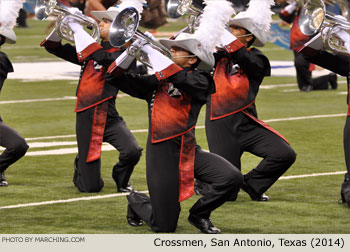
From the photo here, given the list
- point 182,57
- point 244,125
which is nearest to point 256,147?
point 244,125

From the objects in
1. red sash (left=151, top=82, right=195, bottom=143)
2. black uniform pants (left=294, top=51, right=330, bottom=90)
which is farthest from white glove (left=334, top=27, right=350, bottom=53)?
black uniform pants (left=294, top=51, right=330, bottom=90)

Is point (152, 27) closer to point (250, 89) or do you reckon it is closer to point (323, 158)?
point (323, 158)

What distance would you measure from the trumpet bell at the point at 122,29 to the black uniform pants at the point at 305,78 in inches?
422

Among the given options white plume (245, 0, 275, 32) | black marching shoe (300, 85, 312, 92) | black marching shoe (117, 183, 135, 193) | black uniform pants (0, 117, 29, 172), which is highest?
white plume (245, 0, 275, 32)

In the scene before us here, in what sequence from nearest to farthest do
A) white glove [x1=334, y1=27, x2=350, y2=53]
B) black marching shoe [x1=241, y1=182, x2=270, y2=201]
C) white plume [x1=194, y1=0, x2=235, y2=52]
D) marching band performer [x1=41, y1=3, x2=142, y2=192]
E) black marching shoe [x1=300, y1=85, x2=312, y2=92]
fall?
white plume [x1=194, y1=0, x2=235, y2=52]
white glove [x1=334, y1=27, x2=350, y2=53]
black marching shoe [x1=241, y1=182, x2=270, y2=201]
marching band performer [x1=41, y1=3, x2=142, y2=192]
black marching shoe [x1=300, y1=85, x2=312, y2=92]

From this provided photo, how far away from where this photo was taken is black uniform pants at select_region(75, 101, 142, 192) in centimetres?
919

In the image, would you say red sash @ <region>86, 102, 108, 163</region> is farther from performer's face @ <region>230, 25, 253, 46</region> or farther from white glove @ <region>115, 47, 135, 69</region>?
white glove @ <region>115, 47, 135, 69</region>

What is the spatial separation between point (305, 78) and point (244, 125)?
→ 31.3 feet

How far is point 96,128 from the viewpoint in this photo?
30.3 feet

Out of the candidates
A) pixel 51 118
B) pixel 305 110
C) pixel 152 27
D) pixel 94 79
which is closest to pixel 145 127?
pixel 51 118

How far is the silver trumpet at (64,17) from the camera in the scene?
8156 mm

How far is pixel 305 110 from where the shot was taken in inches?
602

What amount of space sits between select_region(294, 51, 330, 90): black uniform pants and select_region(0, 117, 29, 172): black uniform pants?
29.0 ft

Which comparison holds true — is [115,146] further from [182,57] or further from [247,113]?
[182,57]
